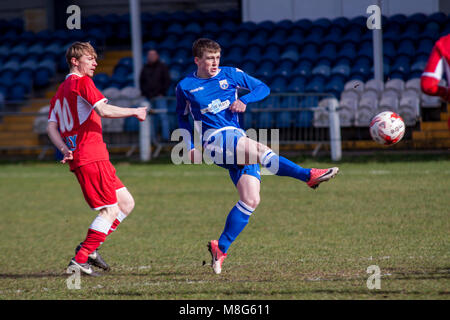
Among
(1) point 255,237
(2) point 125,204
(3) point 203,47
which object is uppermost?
(3) point 203,47

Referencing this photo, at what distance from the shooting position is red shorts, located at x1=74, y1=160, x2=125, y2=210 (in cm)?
548

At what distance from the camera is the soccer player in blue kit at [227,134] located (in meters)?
5.37

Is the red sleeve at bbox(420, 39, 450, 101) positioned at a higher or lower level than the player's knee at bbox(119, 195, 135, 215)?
higher

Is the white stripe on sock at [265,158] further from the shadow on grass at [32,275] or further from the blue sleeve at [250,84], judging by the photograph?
the shadow on grass at [32,275]

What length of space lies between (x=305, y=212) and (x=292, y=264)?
310 cm

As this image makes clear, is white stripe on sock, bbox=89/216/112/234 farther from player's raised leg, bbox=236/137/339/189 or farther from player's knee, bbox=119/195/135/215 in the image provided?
player's raised leg, bbox=236/137/339/189

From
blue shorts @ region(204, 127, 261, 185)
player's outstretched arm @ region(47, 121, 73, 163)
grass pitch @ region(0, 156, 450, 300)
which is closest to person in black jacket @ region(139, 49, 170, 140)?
grass pitch @ region(0, 156, 450, 300)

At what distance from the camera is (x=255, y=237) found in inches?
290

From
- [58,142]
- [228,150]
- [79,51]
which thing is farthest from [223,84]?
[58,142]

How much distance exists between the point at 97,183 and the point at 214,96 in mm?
1244

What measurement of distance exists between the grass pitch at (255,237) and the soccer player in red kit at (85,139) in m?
0.50

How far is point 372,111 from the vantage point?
46.3ft

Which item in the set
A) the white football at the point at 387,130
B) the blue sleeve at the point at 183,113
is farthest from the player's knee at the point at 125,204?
the white football at the point at 387,130

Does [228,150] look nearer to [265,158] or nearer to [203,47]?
[265,158]
